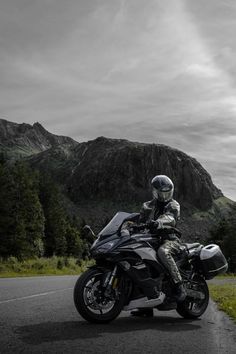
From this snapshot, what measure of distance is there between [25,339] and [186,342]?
1.73 meters

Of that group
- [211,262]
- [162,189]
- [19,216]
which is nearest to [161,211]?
[162,189]

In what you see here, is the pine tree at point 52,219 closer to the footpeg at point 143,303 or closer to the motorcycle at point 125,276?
the motorcycle at point 125,276

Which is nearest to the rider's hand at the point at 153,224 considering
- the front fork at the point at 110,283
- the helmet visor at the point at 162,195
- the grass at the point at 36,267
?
the helmet visor at the point at 162,195

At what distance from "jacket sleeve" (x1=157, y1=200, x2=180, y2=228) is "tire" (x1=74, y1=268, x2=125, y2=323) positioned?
116 cm

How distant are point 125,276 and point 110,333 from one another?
1.05m

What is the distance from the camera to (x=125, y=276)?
22.2 feet

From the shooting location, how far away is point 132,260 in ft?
22.3

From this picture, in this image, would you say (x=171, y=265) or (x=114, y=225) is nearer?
(x=114, y=225)

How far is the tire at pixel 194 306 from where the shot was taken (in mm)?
7660

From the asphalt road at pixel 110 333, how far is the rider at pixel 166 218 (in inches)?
20.7

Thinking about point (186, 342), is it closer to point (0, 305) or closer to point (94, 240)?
point (94, 240)

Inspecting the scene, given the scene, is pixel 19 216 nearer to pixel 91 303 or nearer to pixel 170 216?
pixel 170 216

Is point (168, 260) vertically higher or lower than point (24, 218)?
lower

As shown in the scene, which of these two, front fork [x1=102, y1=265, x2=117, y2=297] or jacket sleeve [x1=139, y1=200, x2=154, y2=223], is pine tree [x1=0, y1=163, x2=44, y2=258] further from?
front fork [x1=102, y1=265, x2=117, y2=297]
